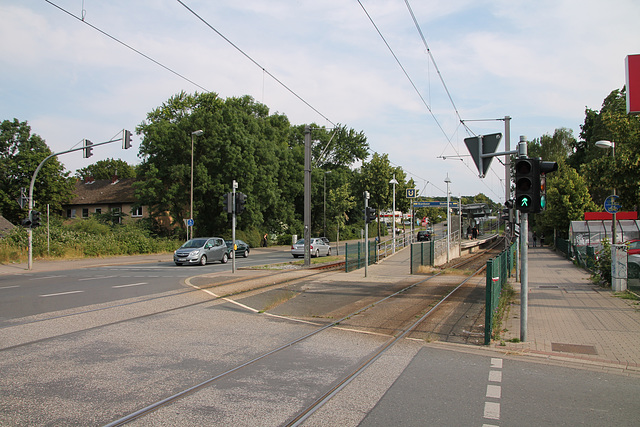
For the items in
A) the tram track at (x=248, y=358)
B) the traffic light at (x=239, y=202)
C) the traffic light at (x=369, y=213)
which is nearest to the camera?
the tram track at (x=248, y=358)

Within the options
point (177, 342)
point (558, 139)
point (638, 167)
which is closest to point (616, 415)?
point (177, 342)

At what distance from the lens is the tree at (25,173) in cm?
4912

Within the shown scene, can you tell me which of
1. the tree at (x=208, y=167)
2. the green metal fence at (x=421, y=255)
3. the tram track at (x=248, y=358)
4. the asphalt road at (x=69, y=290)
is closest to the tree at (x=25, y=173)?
the tree at (x=208, y=167)

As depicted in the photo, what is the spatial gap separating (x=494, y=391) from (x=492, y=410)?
69cm

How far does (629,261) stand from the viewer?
1628 centimetres

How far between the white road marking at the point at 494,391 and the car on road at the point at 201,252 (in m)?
21.9

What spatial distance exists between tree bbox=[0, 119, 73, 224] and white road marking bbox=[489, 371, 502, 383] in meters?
51.3

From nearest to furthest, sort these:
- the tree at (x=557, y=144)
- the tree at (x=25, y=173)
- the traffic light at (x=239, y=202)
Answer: the traffic light at (x=239, y=202) < the tree at (x=25, y=173) < the tree at (x=557, y=144)

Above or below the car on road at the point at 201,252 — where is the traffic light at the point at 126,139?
above

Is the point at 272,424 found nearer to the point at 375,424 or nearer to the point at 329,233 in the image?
the point at 375,424

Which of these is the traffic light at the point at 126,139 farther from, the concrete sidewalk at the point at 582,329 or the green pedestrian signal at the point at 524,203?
the green pedestrian signal at the point at 524,203

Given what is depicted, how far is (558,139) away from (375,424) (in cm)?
7068

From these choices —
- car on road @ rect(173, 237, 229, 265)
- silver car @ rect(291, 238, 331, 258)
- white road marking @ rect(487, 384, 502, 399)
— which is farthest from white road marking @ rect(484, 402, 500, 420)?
silver car @ rect(291, 238, 331, 258)

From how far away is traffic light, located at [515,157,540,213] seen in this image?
7941 millimetres
